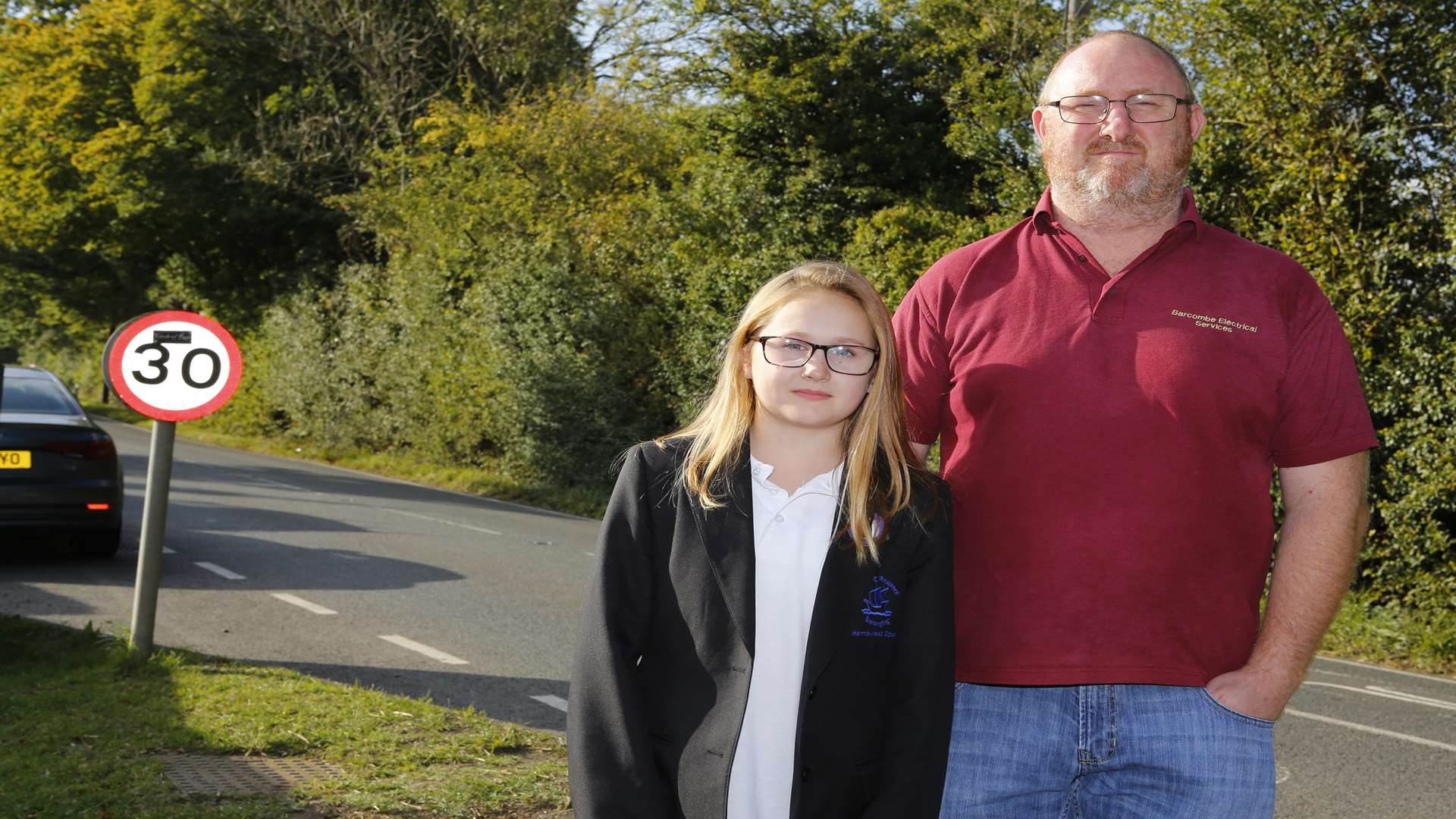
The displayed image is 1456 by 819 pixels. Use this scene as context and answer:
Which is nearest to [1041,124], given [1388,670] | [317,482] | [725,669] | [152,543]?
[725,669]

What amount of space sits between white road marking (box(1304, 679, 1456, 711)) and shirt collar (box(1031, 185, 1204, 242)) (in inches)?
247

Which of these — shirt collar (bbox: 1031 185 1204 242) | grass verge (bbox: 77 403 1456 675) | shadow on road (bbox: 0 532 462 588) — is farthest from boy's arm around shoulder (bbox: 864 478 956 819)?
shadow on road (bbox: 0 532 462 588)

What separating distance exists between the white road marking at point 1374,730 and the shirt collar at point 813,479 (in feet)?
17.7

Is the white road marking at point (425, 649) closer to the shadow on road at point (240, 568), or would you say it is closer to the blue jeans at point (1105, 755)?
the shadow on road at point (240, 568)

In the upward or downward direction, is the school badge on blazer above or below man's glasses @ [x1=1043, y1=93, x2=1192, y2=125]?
below

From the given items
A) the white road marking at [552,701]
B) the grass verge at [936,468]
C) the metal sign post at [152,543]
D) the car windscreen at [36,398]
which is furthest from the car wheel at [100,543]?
the grass verge at [936,468]

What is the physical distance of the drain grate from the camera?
4.39 meters

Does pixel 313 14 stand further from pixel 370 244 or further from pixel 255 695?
pixel 255 695

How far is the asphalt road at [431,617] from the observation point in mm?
6273

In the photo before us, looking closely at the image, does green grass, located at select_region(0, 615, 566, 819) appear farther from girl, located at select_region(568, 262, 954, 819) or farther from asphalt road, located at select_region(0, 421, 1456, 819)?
girl, located at select_region(568, 262, 954, 819)

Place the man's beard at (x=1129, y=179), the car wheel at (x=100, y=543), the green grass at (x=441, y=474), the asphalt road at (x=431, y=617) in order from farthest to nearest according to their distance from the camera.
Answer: the green grass at (x=441, y=474) → the car wheel at (x=100, y=543) → the asphalt road at (x=431, y=617) → the man's beard at (x=1129, y=179)

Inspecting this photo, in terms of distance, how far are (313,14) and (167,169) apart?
610cm

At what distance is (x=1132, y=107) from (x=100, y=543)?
9.83 m

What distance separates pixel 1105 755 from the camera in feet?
7.76
